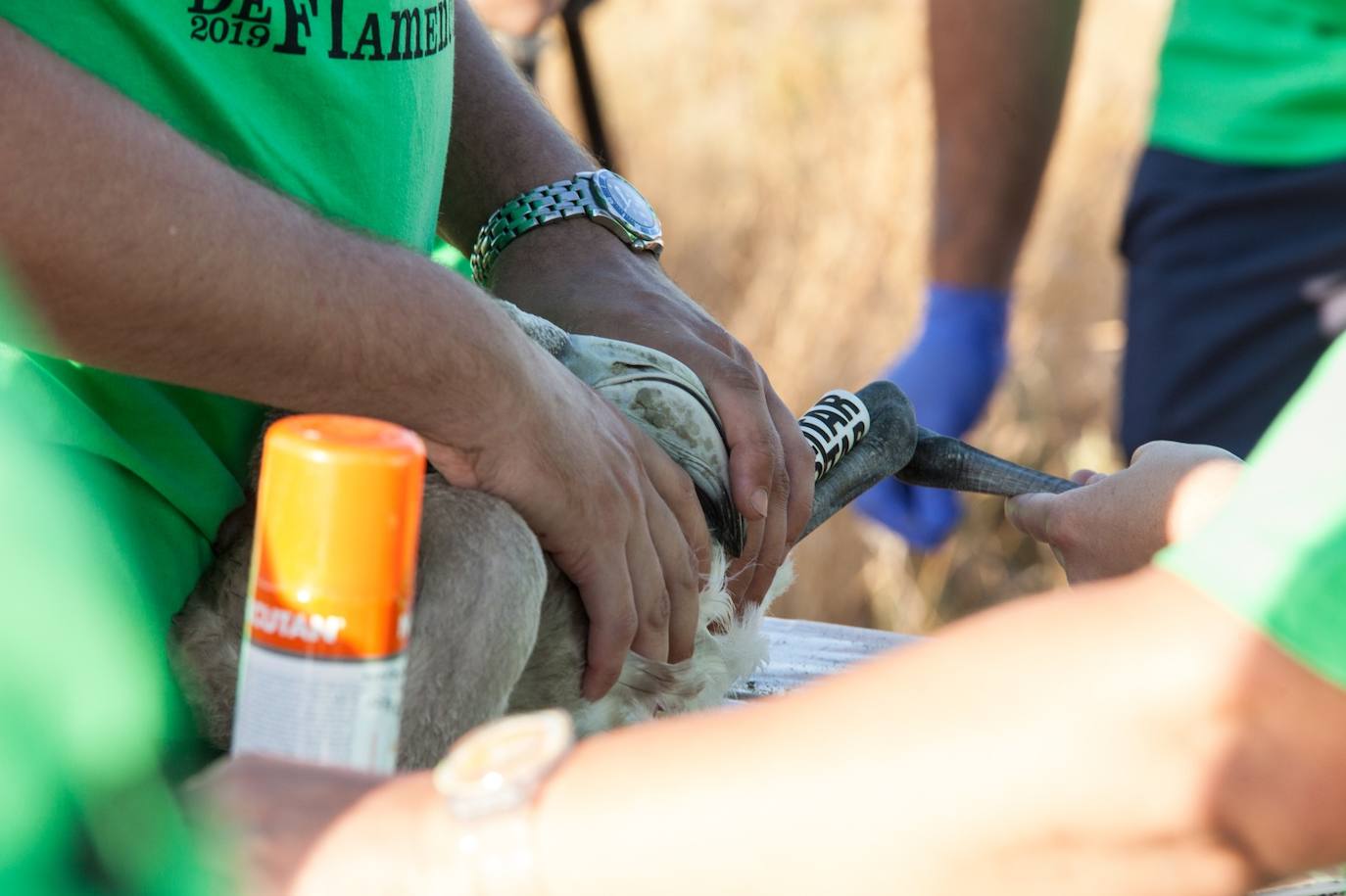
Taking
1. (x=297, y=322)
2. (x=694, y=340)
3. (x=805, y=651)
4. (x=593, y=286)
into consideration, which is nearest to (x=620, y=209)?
(x=593, y=286)

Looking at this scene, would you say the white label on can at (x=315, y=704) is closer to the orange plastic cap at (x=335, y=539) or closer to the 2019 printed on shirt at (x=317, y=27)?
the orange plastic cap at (x=335, y=539)

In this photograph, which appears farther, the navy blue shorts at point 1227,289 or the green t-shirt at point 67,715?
the navy blue shorts at point 1227,289

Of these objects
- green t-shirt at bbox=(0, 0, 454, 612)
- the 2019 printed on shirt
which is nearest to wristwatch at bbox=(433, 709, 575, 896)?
green t-shirt at bbox=(0, 0, 454, 612)

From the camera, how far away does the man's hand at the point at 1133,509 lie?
142cm

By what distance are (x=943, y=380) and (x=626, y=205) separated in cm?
140

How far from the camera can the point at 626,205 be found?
180 centimetres

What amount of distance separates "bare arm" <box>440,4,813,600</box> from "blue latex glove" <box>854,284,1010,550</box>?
1.35m

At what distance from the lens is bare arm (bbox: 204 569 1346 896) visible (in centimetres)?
66

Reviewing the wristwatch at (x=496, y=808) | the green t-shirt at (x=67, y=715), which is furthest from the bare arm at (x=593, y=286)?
the wristwatch at (x=496, y=808)

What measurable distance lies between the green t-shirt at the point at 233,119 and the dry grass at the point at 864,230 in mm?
3250

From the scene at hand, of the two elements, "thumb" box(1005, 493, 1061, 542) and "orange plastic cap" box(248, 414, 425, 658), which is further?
"thumb" box(1005, 493, 1061, 542)

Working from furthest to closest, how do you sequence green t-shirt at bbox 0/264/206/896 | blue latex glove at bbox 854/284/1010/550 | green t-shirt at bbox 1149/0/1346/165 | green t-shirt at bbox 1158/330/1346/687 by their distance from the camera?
blue latex glove at bbox 854/284/1010/550, green t-shirt at bbox 1149/0/1346/165, green t-shirt at bbox 0/264/206/896, green t-shirt at bbox 1158/330/1346/687

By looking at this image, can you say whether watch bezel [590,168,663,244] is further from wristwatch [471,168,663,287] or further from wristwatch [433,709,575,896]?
wristwatch [433,709,575,896]

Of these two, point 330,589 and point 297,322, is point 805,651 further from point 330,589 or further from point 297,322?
point 330,589
